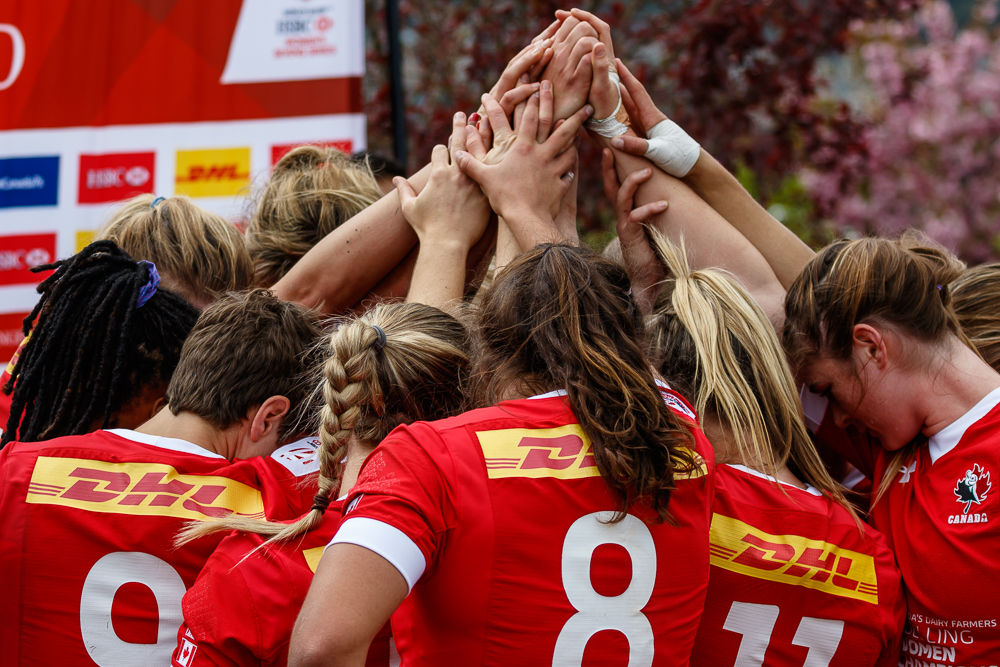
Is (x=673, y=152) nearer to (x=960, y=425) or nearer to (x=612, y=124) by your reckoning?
(x=612, y=124)

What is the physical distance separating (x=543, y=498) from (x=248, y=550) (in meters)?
0.65

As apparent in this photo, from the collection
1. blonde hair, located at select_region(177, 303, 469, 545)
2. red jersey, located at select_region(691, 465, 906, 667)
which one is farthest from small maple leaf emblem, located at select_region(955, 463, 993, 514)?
blonde hair, located at select_region(177, 303, 469, 545)

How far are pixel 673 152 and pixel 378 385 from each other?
1.32m

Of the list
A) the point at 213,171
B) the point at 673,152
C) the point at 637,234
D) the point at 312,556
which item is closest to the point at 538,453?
the point at 312,556

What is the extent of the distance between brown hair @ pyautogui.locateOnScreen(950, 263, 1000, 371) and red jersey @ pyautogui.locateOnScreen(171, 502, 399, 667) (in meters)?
1.98

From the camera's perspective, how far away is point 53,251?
15.1 ft

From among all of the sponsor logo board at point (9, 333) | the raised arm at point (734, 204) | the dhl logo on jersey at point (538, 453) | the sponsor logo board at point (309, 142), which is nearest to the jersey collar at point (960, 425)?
the raised arm at point (734, 204)

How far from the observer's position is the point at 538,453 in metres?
1.61

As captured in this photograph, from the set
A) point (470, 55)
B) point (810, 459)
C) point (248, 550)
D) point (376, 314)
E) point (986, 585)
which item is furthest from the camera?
point (470, 55)

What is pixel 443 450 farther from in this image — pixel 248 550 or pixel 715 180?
pixel 715 180

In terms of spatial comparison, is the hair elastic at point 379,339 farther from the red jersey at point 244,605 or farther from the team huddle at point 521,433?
the red jersey at point 244,605

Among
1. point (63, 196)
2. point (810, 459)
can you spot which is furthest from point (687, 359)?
point (63, 196)

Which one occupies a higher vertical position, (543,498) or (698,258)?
(698,258)

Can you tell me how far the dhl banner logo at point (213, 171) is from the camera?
4.51m
